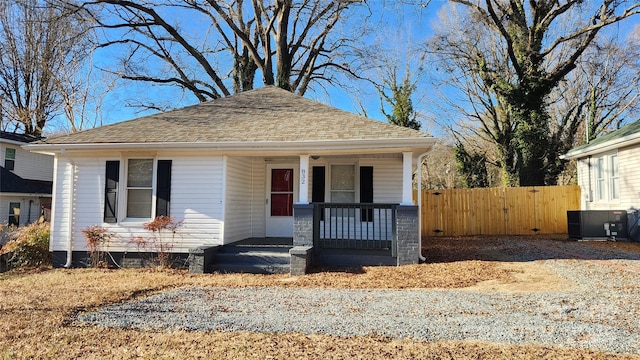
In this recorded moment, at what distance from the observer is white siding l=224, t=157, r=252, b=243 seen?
29.1ft

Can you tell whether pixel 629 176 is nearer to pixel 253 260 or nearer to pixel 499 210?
pixel 499 210

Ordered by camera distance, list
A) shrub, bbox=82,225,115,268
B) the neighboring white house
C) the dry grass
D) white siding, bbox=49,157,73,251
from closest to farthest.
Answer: the dry grass, shrub, bbox=82,225,115,268, white siding, bbox=49,157,73,251, the neighboring white house

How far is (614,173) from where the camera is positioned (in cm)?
1314

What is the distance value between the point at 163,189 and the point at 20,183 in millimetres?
14792

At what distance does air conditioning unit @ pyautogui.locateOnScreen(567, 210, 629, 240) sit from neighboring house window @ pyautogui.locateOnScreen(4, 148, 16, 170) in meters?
24.7

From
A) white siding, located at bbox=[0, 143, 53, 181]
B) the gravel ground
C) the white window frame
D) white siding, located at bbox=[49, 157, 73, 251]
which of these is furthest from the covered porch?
white siding, located at bbox=[0, 143, 53, 181]

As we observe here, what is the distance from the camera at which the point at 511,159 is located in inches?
802

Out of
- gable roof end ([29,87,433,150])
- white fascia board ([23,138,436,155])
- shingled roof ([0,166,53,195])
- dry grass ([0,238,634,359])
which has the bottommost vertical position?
dry grass ([0,238,634,359])

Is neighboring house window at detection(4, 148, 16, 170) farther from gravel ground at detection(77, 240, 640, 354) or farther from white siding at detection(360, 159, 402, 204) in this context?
white siding at detection(360, 159, 402, 204)

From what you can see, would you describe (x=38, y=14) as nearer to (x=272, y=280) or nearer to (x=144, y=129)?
(x=144, y=129)

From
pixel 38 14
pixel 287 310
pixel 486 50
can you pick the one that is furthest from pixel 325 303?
pixel 38 14

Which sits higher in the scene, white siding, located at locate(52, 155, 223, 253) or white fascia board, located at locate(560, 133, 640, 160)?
white fascia board, located at locate(560, 133, 640, 160)

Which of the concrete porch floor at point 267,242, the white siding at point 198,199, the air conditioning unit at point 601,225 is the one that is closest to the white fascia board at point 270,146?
the white siding at point 198,199

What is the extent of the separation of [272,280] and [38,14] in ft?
79.7
